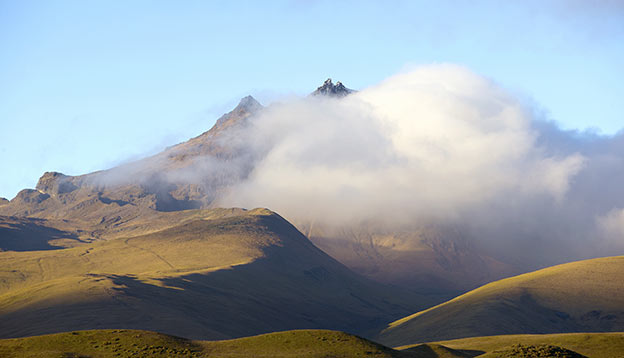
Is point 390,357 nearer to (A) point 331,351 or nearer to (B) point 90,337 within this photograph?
(A) point 331,351

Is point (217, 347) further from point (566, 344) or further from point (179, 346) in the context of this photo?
point (566, 344)

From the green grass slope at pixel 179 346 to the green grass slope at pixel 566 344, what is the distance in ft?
64.0

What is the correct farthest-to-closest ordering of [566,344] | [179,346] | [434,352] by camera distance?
1. [566,344]
2. [434,352]
3. [179,346]

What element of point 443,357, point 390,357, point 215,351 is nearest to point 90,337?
point 215,351

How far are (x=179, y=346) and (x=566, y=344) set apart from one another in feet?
271

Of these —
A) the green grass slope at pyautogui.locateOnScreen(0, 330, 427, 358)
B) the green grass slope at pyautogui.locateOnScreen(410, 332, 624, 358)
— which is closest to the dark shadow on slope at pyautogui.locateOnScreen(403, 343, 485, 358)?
the green grass slope at pyautogui.locateOnScreen(410, 332, 624, 358)

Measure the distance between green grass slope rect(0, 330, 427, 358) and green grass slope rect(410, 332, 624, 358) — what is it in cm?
1952

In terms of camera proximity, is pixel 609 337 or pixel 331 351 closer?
pixel 331 351

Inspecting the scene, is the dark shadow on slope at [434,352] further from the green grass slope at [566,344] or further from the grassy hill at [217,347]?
the green grass slope at [566,344]

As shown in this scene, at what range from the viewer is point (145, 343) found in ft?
334

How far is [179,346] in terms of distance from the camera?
10319 centimetres

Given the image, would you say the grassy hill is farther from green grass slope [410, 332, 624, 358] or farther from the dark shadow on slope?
green grass slope [410, 332, 624, 358]

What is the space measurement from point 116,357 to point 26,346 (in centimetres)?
1523

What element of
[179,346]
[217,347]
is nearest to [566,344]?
[217,347]
